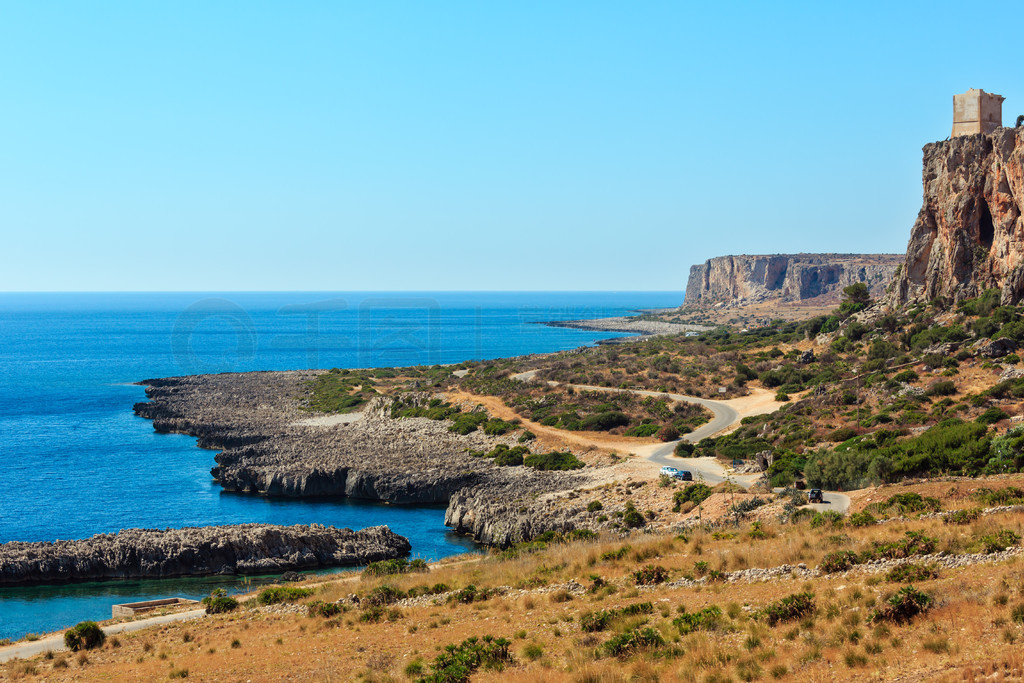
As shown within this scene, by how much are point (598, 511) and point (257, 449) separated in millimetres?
35568

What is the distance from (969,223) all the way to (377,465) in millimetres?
52658

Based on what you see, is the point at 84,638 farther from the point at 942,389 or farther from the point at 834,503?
the point at 942,389

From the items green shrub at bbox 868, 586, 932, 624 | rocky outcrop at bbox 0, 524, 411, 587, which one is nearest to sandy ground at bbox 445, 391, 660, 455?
rocky outcrop at bbox 0, 524, 411, 587

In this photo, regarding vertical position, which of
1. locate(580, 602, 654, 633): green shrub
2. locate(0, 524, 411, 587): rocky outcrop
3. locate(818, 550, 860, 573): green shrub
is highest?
locate(818, 550, 860, 573): green shrub

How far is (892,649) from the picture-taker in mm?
12875

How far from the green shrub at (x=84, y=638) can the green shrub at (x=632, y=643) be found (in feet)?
49.9

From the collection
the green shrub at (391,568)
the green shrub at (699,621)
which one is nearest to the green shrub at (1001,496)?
the green shrub at (699,621)

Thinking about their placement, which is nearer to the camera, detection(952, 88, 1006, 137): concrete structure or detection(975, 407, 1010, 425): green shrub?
detection(975, 407, 1010, 425): green shrub

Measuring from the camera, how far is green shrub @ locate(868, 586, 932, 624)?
13.9m

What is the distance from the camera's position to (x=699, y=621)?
15.8 metres

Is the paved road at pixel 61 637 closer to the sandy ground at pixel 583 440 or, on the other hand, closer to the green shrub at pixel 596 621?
the green shrub at pixel 596 621

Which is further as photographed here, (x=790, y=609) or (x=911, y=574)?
(x=911, y=574)

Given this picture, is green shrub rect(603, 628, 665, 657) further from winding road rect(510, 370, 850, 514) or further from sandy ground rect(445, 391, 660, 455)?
sandy ground rect(445, 391, 660, 455)

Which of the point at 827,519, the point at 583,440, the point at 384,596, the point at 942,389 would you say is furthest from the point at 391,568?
the point at 942,389
